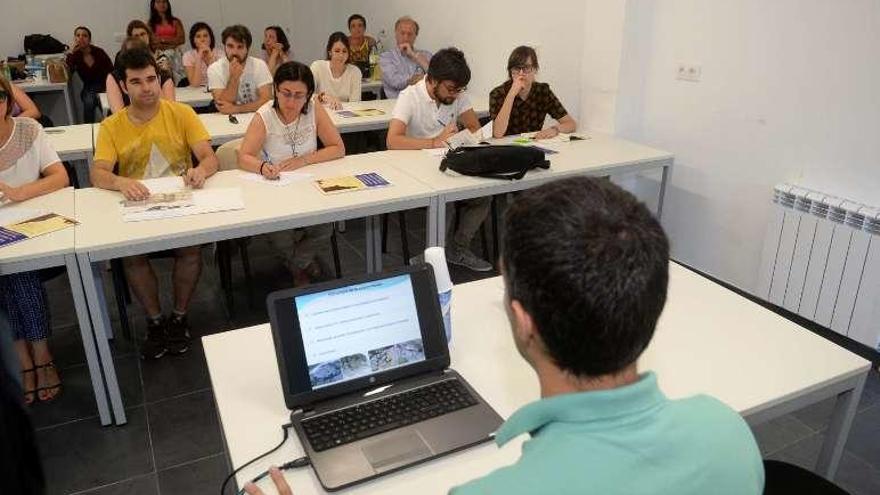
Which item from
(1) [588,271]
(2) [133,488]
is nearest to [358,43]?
(2) [133,488]

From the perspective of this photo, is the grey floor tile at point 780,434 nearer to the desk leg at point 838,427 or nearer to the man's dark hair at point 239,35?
the desk leg at point 838,427

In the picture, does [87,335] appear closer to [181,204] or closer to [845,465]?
[181,204]

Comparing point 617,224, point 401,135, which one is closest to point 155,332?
point 401,135

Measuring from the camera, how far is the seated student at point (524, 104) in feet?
11.9

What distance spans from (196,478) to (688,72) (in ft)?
9.98

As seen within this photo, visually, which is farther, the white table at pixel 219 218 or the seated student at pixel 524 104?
the seated student at pixel 524 104

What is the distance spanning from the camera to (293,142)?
3141 millimetres

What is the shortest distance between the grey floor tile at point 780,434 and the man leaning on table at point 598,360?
1.75 meters

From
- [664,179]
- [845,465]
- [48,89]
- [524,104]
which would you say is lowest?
[845,465]

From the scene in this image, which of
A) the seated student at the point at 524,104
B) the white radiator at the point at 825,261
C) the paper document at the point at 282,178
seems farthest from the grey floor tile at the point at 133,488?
the white radiator at the point at 825,261

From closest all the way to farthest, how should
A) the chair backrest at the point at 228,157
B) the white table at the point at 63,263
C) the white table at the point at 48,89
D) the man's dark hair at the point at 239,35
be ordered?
the white table at the point at 63,263, the chair backrest at the point at 228,157, the man's dark hair at the point at 239,35, the white table at the point at 48,89

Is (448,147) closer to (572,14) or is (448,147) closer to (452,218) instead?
(452,218)

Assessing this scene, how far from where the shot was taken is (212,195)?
2658 millimetres

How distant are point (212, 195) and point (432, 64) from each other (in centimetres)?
137
